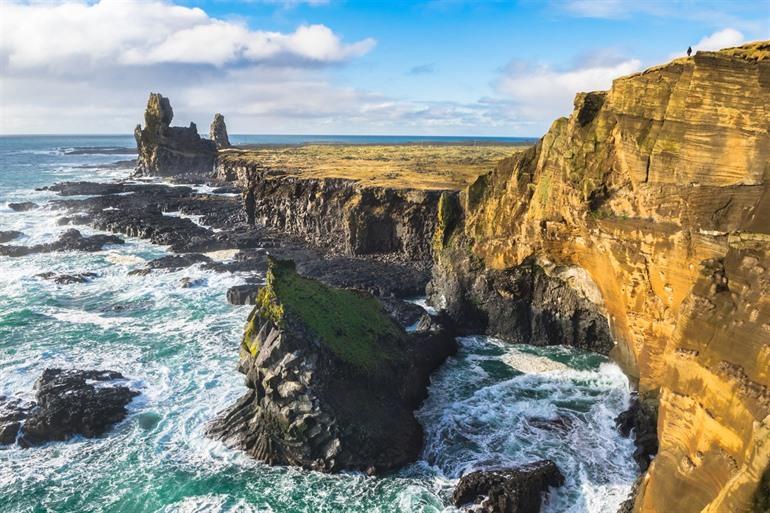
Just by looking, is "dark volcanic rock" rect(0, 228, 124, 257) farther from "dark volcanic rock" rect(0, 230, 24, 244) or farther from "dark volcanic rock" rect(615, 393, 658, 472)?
"dark volcanic rock" rect(615, 393, 658, 472)

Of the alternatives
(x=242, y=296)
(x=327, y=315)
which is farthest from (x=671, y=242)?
(x=242, y=296)

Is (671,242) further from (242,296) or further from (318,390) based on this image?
(242,296)

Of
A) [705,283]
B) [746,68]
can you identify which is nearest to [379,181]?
[746,68]

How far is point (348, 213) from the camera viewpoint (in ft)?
181

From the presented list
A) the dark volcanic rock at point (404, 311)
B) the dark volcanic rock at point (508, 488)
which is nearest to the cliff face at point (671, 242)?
the dark volcanic rock at point (404, 311)

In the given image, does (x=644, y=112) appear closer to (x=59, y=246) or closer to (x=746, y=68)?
(x=746, y=68)

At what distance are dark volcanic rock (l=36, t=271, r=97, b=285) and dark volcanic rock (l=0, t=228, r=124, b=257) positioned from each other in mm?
10424

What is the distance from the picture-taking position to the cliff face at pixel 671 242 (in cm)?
1338

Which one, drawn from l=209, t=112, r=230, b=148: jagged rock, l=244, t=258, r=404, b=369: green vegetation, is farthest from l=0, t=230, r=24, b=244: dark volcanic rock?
l=209, t=112, r=230, b=148: jagged rock

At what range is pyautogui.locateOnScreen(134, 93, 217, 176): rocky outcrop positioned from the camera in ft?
394

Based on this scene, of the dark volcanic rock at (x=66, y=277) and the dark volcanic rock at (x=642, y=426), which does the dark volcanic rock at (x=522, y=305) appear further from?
the dark volcanic rock at (x=66, y=277)

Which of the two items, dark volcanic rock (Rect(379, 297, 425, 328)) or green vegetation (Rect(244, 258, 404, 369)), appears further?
dark volcanic rock (Rect(379, 297, 425, 328))

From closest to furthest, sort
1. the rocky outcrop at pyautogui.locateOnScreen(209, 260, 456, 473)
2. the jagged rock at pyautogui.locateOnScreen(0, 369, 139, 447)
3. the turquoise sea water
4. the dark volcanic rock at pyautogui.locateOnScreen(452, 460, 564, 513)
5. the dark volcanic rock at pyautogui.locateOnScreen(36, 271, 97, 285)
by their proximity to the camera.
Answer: the dark volcanic rock at pyautogui.locateOnScreen(452, 460, 564, 513) < the turquoise sea water < the rocky outcrop at pyautogui.locateOnScreen(209, 260, 456, 473) < the jagged rock at pyautogui.locateOnScreen(0, 369, 139, 447) < the dark volcanic rock at pyautogui.locateOnScreen(36, 271, 97, 285)

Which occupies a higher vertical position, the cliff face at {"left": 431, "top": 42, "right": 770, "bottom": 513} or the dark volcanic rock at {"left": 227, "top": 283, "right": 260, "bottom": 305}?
the cliff face at {"left": 431, "top": 42, "right": 770, "bottom": 513}
